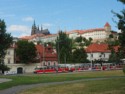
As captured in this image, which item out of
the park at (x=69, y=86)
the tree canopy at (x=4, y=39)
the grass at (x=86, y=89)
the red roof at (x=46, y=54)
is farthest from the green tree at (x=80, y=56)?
the grass at (x=86, y=89)

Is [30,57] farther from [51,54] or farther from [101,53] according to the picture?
[101,53]

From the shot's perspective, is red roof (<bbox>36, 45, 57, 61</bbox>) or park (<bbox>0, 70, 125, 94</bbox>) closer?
park (<bbox>0, 70, 125, 94</bbox>)

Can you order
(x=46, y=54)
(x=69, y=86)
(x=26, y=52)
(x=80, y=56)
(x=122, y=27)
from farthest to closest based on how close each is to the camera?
(x=46, y=54) → (x=80, y=56) → (x=26, y=52) → (x=69, y=86) → (x=122, y=27)

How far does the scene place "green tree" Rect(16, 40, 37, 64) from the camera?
418 feet

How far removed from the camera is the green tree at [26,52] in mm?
127500

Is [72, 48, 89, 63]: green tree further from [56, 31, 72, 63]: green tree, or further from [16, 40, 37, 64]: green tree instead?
[16, 40, 37, 64]: green tree

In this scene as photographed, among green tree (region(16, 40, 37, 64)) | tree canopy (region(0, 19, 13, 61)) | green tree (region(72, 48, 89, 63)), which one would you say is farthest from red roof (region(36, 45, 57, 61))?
tree canopy (region(0, 19, 13, 61))

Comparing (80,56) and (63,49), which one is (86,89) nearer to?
(80,56)

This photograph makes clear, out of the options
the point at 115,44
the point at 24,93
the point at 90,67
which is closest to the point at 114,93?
the point at 115,44

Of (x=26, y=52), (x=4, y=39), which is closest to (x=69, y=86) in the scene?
(x=4, y=39)

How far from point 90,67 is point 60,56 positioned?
2969 centimetres

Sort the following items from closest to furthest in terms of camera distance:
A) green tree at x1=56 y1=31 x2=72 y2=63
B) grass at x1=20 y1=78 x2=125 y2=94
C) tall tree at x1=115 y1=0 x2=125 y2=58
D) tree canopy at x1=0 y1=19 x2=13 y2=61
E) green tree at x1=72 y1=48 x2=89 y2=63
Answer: tall tree at x1=115 y1=0 x2=125 y2=58
grass at x1=20 y1=78 x2=125 y2=94
tree canopy at x1=0 y1=19 x2=13 y2=61
green tree at x1=72 y1=48 x2=89 y2=63
green tree at x1=56 y1=31 x2=72 y2=63

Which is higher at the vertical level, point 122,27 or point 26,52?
point 26,52

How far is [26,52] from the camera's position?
128 m
